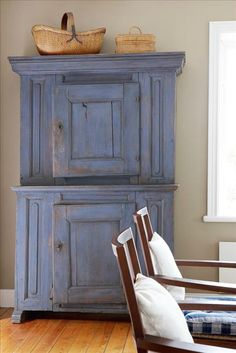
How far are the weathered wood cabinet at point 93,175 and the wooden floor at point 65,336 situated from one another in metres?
0.12

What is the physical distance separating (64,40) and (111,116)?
2.13 ft

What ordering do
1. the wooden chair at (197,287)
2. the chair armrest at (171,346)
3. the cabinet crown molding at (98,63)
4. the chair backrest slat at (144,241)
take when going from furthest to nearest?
1. the cabinet crown molding at (98,63)
2. the chair backrest slat at (144,241)
3. the wooden chair at (197,287)
4. the chair armrest at (171,346)

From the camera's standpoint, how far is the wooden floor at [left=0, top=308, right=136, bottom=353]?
10.3 ft

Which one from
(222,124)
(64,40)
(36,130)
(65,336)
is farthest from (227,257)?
(64,40)

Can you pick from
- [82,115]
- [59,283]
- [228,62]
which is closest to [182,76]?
[228,62]

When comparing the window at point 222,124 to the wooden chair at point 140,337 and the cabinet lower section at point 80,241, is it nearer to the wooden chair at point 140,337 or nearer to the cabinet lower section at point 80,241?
the cabinet lower section at point 80,241

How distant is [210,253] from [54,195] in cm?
127

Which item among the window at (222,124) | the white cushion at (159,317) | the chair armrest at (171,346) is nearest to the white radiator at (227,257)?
the window at (222,124)

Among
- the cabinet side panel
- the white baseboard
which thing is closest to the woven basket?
the cabinet side panel

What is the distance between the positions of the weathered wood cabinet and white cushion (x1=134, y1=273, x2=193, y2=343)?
184 centimetres

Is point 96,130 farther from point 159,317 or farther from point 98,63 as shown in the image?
point 159,317

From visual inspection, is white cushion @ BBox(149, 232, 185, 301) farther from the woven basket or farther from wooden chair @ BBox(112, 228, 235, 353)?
the woven basket

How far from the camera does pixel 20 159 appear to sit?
12.2ft

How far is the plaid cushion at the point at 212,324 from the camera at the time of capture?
7.19 ft
